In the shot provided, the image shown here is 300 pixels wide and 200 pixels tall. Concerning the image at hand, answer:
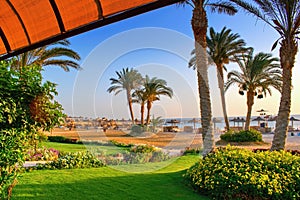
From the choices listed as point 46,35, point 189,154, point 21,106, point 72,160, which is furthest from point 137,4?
point 189,154

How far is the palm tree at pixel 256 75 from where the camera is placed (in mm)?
22484

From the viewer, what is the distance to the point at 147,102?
34.4m

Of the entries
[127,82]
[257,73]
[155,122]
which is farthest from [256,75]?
[127,82]

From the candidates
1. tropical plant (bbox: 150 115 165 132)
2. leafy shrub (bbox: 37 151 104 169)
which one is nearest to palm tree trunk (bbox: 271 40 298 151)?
leafy shrub (bbox: 37 151 104 169)

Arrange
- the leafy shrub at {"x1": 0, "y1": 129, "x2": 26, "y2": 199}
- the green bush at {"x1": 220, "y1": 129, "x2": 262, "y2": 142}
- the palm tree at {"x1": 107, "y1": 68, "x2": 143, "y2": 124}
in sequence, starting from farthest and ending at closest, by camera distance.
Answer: the palm tree at {"x1": 107, "y1": 68, "x2": 143, "y2": 124} < the green bush at {"x1": 220, "y1": 129, "x2": 262, "y2": 142} < the leafy shrub at {"x1": 0, "y1": 129, "x2": 26, "y2": 199}

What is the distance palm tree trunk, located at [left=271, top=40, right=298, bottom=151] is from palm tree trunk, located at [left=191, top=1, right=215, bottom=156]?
3.34m

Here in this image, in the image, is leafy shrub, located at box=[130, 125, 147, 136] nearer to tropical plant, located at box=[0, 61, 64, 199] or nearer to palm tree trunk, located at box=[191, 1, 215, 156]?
palm tree trunk, located at box=[191, 1, 215, 156]

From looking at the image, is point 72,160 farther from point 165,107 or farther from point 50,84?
point 165,107

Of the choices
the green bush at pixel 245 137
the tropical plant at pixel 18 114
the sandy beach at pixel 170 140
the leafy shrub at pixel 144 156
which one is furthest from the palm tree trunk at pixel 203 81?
the green bush at pixel 245 137

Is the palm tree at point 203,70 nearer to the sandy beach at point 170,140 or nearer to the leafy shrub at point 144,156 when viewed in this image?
the leafy shrub at point 144,156

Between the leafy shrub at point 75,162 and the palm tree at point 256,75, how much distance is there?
1594 centimetres

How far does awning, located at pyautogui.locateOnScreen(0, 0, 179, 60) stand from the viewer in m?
2.10

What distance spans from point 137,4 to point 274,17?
10680 mm

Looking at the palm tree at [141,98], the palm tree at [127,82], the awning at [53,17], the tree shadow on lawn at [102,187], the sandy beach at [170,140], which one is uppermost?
the palm tree at [127,82]
